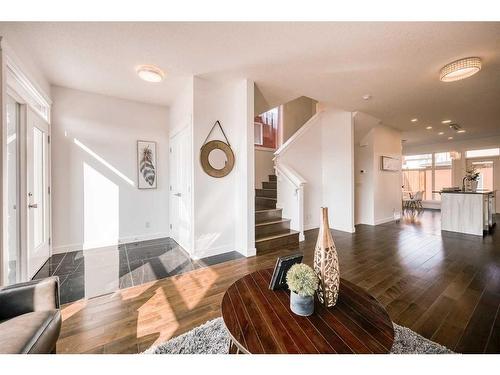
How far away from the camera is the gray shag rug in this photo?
1.37 m

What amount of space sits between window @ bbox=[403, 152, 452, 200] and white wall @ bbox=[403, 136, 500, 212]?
193 millimetres

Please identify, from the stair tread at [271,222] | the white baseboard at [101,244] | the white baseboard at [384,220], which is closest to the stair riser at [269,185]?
the stair tread at [271,222]

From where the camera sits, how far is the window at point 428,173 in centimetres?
833

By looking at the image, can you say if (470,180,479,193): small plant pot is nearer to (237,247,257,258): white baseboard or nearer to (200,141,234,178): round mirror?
(237,247,257,258): white baseboard

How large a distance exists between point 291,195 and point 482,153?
8302 mm

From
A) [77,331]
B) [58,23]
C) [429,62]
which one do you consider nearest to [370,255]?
[429,62]

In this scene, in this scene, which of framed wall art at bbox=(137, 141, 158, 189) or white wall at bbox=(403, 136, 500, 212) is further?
white wall at bbox=(403, 136, 500, 212)

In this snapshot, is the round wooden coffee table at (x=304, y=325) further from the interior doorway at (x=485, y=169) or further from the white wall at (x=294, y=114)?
the interior doorway at (x=485, y=169)

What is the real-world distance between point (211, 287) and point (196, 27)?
263 centimetres

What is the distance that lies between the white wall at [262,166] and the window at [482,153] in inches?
307

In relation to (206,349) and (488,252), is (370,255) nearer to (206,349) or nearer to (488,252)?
(488,252)

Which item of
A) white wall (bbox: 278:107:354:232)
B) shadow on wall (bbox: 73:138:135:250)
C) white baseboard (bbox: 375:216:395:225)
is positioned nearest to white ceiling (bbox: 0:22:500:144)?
white wall (bbox: 278:107:354:232)

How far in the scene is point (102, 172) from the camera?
3645 mm

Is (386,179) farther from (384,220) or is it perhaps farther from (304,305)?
(304,305)
